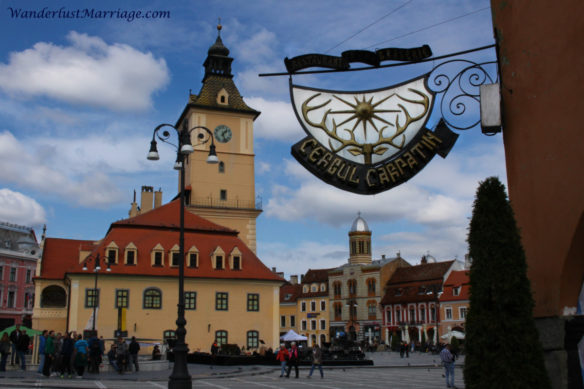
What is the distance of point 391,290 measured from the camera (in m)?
83.9

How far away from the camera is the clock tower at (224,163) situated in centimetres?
5638

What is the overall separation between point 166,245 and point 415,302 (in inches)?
1641

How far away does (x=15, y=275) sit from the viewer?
229 ft

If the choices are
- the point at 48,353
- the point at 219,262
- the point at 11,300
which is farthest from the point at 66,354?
the point at 11,300

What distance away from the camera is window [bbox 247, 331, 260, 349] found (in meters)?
44.9

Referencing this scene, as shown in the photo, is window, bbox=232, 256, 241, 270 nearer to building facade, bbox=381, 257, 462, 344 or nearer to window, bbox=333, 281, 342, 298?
building facade, bbox=381, 257, 462, 344

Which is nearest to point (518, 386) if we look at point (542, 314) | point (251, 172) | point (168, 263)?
point (542, 314)

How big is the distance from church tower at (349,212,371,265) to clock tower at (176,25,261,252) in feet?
120

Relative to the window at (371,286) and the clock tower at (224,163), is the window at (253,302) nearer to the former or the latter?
the clock tower at (224,163)

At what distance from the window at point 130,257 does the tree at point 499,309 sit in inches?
1563

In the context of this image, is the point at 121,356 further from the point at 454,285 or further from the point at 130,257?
the point at 454,285

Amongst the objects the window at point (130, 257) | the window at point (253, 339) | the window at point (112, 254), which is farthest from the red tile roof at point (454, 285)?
the window at point (112, 254)

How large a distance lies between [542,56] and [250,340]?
4097cm

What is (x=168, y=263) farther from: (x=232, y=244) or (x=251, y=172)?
(x=251, y=172)
